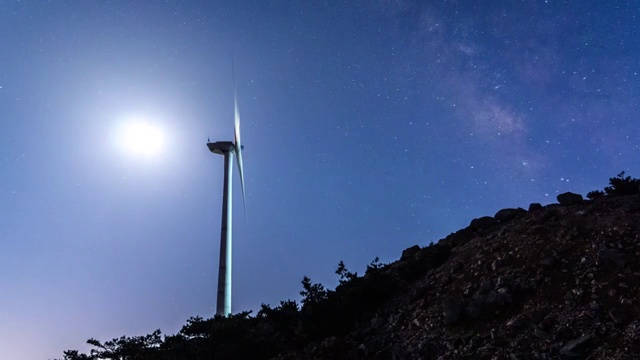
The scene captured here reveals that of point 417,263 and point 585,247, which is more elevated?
point 417,263

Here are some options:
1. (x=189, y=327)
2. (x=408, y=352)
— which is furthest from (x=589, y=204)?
(x=189, y=327)

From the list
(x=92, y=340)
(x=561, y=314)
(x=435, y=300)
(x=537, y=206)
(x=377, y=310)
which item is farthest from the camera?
(x=92, y=340)

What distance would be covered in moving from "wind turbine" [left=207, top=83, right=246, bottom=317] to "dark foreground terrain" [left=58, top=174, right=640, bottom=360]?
41.7ft

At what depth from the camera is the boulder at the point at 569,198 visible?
106 feet

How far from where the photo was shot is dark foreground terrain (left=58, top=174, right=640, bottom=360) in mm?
18625

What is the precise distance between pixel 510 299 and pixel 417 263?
11.5m

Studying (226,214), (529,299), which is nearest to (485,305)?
(529,299)

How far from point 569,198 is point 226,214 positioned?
3936 centimetres

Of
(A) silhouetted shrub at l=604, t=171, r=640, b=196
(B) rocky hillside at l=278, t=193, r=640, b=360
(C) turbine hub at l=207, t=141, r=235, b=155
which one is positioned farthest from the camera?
(C) turbine hub at l=207, t=141, r=235, b=155

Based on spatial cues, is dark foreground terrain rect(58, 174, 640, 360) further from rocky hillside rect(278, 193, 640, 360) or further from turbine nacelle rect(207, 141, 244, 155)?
turbine nacelle rect(207, 141, 244, 155)

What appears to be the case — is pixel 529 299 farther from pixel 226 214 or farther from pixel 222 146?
pixel 222 146

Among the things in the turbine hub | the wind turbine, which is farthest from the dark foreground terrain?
the turbine hub

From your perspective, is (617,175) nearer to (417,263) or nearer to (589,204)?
(589,204)

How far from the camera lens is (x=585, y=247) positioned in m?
23.8
